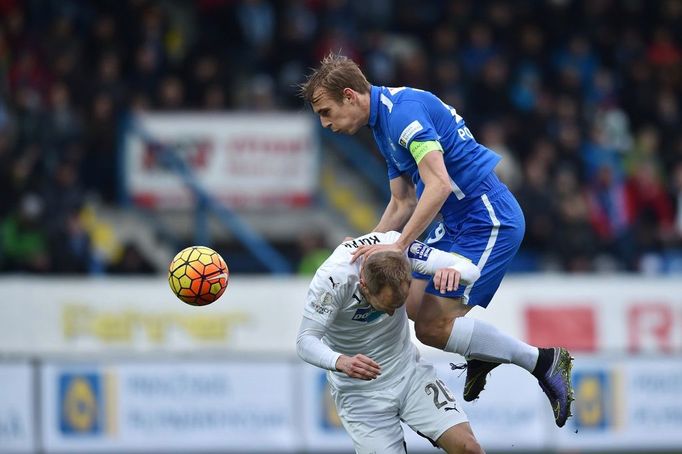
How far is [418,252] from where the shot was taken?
7.54 meters

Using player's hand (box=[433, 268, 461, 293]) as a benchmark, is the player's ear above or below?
above

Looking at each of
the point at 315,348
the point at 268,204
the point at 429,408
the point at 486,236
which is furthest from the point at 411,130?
the point at 268,204

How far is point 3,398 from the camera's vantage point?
12.5 metres

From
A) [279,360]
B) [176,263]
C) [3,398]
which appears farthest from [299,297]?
[176,263]

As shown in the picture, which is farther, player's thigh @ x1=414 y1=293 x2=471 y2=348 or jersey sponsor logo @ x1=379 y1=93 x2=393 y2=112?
player's thigh @ x1=414 y1=293 x2=471 y2=348

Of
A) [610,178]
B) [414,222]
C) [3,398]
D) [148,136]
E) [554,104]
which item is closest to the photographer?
[414,222]

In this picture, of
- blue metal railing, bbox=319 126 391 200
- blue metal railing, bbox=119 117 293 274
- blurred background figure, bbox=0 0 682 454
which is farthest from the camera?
blue metal railing, bbox=319 126 391 200

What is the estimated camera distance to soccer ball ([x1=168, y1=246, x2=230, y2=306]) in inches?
290

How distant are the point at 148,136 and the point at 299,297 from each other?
2.75 meters

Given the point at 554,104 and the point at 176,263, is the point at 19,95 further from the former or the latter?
the point at 176,263

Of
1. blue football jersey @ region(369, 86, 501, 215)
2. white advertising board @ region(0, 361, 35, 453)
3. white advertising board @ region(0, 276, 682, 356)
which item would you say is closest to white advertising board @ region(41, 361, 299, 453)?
white advertising board @ region(0, 361, 35, 453)

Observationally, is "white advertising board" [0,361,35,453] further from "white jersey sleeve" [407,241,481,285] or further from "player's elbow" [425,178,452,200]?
"player's elbow" [425,178,452,200]

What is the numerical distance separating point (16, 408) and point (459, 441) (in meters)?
6.26

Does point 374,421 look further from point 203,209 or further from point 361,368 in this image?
point 203,209
